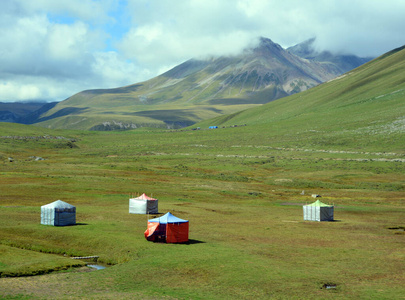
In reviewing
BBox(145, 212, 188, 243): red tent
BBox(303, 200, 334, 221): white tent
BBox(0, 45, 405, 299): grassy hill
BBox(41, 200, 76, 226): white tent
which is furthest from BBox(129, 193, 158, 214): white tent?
BBox(303, 200, 334, 221): white tent

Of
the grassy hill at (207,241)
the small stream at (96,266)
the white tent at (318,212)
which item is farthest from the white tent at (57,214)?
the white tent at (318,212)

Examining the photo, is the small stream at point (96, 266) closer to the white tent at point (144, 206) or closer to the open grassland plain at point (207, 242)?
the open grassland plain at point (207, 242)

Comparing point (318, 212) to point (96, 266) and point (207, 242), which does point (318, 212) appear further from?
point (96, 266)

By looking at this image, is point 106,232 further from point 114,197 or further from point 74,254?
point 114,197

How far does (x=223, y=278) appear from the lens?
3412cm

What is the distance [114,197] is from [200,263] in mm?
45188

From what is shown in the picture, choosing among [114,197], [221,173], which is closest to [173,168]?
[221,173]

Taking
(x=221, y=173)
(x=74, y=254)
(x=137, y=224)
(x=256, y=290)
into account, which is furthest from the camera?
(x=221, y=173)

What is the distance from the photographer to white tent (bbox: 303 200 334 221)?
64375mm

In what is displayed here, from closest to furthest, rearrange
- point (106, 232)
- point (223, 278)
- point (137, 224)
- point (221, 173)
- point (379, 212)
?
1. point (223, 278)
2. point (106, 232)
3. point (137, 224)
4. point (379, 212)
5. point (221, 173)

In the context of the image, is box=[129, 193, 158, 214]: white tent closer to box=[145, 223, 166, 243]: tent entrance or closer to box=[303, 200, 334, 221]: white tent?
box=[145, 223, 166, 243]: tent entrance

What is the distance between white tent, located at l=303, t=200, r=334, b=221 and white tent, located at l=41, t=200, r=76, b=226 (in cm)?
3134

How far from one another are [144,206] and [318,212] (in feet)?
75.5

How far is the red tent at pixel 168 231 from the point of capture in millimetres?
46219
